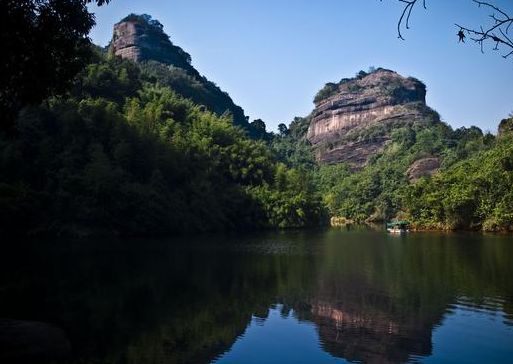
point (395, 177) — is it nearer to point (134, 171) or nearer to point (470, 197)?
point (470, 197)

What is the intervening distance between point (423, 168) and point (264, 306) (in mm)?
91168

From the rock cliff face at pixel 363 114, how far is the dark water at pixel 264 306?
377ft

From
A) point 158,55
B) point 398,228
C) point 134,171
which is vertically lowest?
point 398,228

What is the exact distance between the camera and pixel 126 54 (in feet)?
436

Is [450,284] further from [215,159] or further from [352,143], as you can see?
[352,143]

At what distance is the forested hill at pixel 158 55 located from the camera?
122912 mm

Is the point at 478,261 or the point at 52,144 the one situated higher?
the point at 52,144

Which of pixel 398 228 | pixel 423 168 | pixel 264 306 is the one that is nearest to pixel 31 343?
pixel 264 306

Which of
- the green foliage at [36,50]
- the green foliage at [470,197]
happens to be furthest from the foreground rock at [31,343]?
the green foliage at [470,197]

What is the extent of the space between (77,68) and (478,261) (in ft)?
87.4

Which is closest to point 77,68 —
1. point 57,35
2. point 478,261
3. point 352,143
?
point 57,35

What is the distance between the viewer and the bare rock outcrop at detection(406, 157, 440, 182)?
10319cm

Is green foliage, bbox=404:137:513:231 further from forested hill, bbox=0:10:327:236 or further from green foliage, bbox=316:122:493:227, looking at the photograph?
forested hill, bbox=0:10:327:236

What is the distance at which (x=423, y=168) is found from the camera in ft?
343
